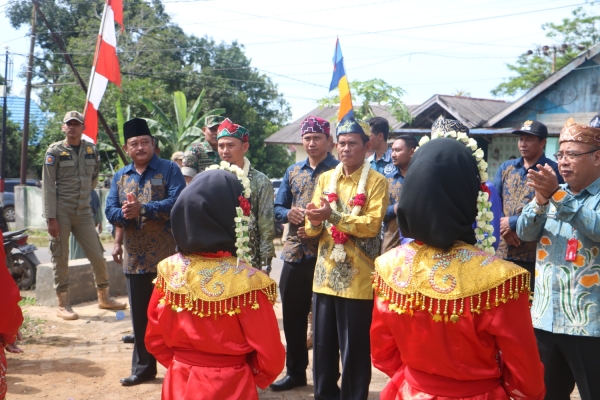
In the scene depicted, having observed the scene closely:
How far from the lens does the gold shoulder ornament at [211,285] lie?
321 centimetres

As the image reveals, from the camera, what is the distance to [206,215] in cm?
326

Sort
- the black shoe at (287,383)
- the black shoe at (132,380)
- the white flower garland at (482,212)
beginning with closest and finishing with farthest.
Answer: the white flower garland at (482,212) < the black shoe at (287,383) < the black shoe at (132,380)

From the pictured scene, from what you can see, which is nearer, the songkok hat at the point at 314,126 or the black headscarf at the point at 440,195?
the black headscarf at the point at 440,195

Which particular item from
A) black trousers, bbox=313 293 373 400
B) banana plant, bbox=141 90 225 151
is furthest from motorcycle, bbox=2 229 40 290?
banana plant, bbox=141 90 225 151

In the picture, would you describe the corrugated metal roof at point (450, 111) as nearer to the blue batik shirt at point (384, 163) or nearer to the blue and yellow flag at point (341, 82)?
the blue and yellow flag at point (341, 82)

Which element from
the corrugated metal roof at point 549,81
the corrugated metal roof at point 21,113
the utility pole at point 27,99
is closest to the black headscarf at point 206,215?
the corrugated metal roof at point 549,81

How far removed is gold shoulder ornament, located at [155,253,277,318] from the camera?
321cm

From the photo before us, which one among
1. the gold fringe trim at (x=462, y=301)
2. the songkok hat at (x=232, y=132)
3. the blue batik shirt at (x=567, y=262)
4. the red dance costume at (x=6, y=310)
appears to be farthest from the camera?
the songkok hat at (x=232, y=132)

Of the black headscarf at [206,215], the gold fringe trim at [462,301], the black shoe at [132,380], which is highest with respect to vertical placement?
the black headscarf at [206,215]

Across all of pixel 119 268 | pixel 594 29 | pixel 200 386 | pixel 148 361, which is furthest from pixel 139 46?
pixel 200 386

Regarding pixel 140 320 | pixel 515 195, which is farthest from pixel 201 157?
pixel 515 195

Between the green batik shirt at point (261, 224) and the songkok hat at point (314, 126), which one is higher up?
the songkok hat at point (314, 126)

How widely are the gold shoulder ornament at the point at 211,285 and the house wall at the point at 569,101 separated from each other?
14.4m

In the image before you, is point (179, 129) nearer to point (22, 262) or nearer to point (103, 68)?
point (103, 68)
